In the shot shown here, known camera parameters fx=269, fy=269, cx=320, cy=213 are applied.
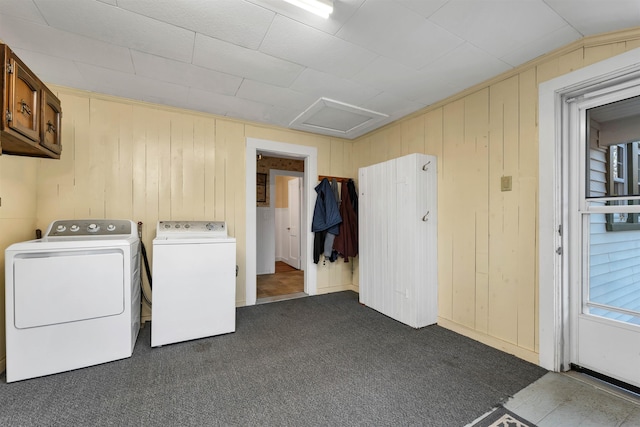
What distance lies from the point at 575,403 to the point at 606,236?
113cm

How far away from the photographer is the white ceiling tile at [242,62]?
75.0 inches

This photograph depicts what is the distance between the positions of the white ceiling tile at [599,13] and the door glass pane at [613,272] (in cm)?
118

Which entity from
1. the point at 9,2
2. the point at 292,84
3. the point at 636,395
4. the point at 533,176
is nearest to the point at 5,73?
the point at 9,2

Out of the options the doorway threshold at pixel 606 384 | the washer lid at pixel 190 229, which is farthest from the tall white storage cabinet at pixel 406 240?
the washer lid at pixel 190 229

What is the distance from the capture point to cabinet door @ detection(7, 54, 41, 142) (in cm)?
140

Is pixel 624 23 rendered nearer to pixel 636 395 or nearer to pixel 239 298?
pixel 636 395

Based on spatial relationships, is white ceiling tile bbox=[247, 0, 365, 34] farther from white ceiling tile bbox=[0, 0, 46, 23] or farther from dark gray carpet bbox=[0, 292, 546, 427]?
dark gray carpet bbox=[0, 292, 546, 427]

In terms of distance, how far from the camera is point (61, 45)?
1887mm

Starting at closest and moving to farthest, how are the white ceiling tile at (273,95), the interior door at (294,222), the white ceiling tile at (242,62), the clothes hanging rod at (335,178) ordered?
the white ceiling tile at (242,62)
the white ceiling tile at (273,95)
the clothes hanging rod at (335,178)
the interior door at (294,222)

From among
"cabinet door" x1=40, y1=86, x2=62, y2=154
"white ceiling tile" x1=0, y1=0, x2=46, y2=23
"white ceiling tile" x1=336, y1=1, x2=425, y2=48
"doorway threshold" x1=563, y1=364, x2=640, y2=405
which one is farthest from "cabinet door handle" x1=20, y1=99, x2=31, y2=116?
"doorway threshold" x1=563, y1=364, x2=640, y2=405

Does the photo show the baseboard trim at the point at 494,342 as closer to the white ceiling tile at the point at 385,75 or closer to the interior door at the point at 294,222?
the white ceiling tile at the point at 385,75

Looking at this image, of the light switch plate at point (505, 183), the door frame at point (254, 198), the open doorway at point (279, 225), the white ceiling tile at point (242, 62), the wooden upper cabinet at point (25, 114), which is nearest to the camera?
the wooden upper cabinet at point (25, 114)

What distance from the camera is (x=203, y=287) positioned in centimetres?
246

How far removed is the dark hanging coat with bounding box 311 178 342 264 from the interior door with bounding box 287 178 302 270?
6.30ft
